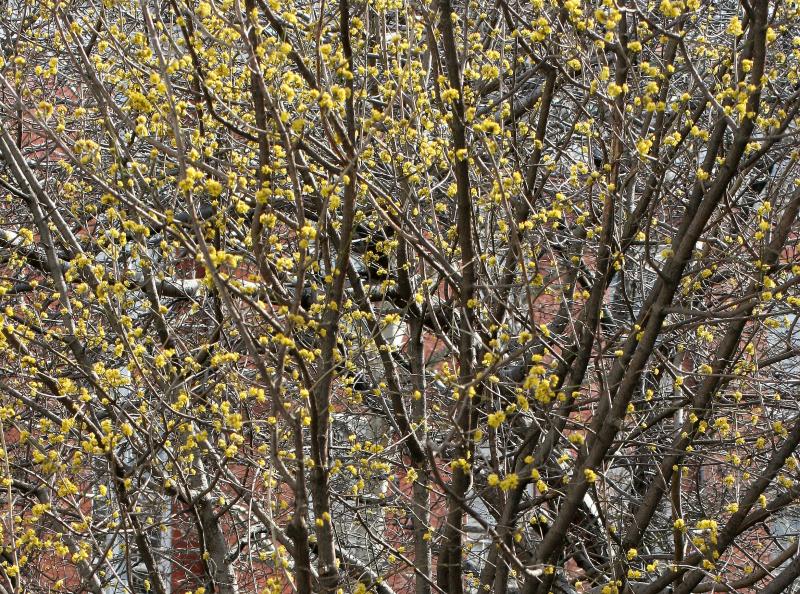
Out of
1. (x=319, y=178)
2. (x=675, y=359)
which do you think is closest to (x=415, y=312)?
(x=319, y=178)

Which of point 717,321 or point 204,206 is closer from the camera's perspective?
point 717,321

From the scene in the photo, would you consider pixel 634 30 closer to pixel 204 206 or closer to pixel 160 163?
pixel 160 163

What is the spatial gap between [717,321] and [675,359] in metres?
3.82

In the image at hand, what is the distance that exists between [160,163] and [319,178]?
2217 mm

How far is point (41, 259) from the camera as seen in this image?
8344 millimetres

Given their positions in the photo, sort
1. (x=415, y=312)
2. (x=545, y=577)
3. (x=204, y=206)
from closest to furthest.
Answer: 1. (x=545, y=577)
2. (x=415, y=312)
3. (x=204, y=206)

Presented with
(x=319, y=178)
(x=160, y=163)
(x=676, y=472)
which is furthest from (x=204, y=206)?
(x=676, y=472)

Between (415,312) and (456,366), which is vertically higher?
(415,312)

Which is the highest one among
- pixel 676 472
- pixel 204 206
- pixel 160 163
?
pixel 204 206

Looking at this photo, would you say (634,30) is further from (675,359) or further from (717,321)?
(675,359)

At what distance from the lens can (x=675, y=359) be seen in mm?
8898

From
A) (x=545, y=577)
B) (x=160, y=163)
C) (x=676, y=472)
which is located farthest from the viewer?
(x=160, y=163)

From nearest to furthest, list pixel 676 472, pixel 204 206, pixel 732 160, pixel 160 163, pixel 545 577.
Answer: pixel 732 160 < pixel 545 577 < pixel 676 472 < pixel 160 163 < pixel 204 206

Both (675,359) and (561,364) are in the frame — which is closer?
(561,364)
